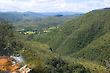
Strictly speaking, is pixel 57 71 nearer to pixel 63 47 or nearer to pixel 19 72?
pixel 19 72

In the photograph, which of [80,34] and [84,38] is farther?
[80,34]

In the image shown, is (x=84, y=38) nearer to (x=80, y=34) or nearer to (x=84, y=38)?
(x=84, y=38)

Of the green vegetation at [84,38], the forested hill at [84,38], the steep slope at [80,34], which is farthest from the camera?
the steep slope at [80,34]

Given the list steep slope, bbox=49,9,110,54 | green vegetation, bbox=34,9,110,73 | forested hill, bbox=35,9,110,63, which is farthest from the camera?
steep slope, bbox=49,9,110,54

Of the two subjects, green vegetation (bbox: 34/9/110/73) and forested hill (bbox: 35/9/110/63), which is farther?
forested hill (bbox: 35/9/110/63)

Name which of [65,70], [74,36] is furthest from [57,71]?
[74,36]

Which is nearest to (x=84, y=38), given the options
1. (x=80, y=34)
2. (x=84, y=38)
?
(x=84, y=38)

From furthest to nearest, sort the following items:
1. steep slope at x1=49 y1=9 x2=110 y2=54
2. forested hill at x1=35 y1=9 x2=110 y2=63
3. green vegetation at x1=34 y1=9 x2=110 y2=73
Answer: steep slope at x1=49 y1=9 x2=110 y2=54, forested hill at x1=35 y1=9 x2=110 y2=63, green vegetation at x1=34 y1=9 x2=110 y2=73

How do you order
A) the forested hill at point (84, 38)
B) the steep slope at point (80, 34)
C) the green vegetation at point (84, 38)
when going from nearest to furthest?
1. the green vegetation at point (84, 38)
2. the forested hill at point (84, 38)
3. the steep slope at point (80, 34)

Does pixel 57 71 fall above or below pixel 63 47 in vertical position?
above

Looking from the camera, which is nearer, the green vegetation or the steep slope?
the green vegetation

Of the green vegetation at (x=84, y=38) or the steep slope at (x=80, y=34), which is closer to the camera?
the green vegetation at (x=84, y=38)
